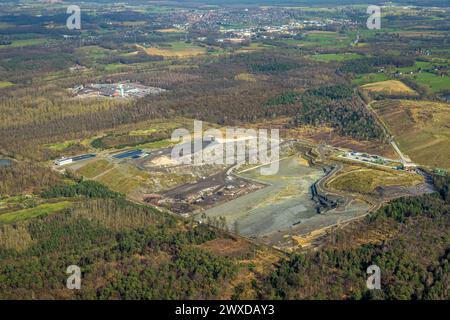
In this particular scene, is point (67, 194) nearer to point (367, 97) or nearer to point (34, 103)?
point (34, 103)

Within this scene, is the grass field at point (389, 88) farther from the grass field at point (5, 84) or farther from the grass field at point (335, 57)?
the grass field at point (5, 84)

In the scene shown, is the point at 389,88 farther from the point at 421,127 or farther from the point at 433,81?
the point at 421,127

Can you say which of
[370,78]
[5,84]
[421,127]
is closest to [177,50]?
[5,84]

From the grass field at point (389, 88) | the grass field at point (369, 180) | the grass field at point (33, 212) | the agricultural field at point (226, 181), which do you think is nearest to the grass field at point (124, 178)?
the agricultural field at point (226, 181)

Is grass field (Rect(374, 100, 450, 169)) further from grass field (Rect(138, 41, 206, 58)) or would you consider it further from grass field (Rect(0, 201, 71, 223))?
grass field (Rect(138, 41, 206, 58))

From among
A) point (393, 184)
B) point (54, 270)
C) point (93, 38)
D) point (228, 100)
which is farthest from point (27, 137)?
point (93, 38)

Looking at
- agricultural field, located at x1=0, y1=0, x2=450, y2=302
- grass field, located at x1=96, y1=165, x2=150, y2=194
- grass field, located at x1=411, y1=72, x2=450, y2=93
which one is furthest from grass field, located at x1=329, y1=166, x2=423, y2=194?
grass field, located at x1=411, y1=72, x2=450, y2=93
